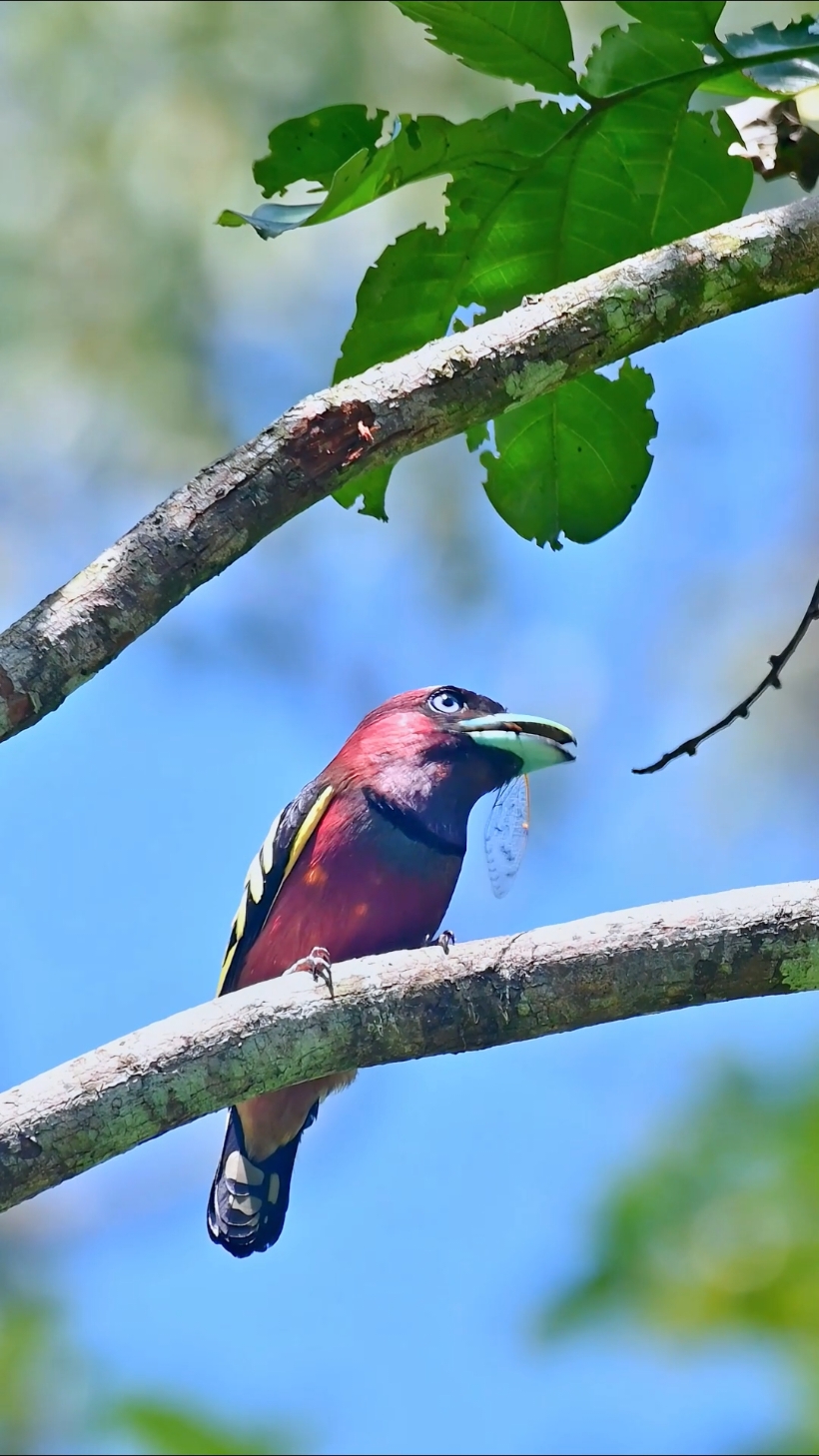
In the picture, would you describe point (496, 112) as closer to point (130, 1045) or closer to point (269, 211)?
point (269, 211)

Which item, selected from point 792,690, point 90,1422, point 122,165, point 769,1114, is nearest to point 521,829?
point 769,1114

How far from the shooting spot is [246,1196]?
326 centimetres

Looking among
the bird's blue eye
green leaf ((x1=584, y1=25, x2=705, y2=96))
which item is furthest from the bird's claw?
green leaf ((x1=584, y1=25, x2=705, y2=96))

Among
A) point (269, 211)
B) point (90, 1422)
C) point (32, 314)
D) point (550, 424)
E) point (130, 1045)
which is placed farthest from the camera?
point (32, 314)

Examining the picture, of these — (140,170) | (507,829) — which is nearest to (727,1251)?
(507,829)

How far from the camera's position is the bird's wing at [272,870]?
10.8ft

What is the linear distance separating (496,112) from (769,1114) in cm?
221

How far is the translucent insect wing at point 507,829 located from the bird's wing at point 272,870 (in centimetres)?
37

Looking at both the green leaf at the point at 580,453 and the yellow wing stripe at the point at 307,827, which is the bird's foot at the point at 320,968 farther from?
the green leaf at the point at 580,453

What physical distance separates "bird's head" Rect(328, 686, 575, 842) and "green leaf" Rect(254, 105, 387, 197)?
3.75 ft

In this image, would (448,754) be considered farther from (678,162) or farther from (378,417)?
(678,162)

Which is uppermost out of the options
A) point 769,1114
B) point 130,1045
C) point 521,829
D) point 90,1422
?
point 521,829

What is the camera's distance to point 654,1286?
315 centimetres

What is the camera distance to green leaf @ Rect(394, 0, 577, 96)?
9.05ft
